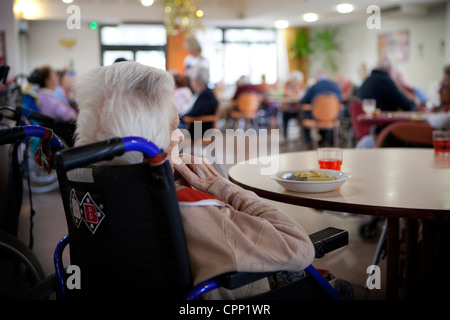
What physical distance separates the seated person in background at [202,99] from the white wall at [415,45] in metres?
5.45

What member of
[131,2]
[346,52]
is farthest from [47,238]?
[346,52]

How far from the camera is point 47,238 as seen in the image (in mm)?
3273

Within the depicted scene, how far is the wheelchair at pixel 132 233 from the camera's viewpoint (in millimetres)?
916

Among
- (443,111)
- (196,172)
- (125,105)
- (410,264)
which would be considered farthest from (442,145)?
(443,111)

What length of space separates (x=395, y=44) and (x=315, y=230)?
10758mm

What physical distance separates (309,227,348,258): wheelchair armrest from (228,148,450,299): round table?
0.11 m

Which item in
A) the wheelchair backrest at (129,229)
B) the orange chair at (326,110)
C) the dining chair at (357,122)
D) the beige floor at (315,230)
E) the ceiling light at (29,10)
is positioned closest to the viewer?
the wheelchair backrest at (129,229)

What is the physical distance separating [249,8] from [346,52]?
11.4 ft

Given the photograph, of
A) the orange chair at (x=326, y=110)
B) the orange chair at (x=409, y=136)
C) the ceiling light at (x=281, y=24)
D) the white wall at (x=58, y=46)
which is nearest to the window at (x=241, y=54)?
the ceiling light at (x=281, y=24)

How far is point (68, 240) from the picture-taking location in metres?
1.23

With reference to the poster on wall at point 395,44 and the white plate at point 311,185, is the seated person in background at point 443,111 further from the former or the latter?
the poster on wall at point 395,44

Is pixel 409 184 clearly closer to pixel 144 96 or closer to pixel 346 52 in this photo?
pixel 144 96

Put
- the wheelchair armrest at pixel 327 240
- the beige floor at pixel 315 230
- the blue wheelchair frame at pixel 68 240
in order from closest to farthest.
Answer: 1. the blue wheelchair frame at pixel 68 240
2. the wheelchair armrest at pixel 327 240
3. the beige floor at pixel 315 230

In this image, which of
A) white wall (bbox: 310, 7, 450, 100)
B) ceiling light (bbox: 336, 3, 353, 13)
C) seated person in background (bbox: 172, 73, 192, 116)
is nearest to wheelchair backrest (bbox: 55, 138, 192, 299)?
seated person in background (bbox: 172, 73, 192, 116)
